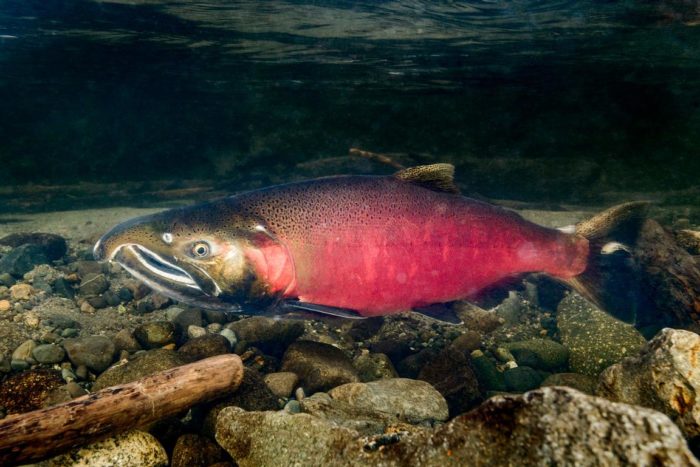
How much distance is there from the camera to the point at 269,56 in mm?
10797

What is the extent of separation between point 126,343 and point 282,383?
150 cm

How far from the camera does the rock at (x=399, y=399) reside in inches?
108

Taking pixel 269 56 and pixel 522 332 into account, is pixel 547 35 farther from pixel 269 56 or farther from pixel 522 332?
pixel 522 332

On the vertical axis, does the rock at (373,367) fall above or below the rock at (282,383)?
below

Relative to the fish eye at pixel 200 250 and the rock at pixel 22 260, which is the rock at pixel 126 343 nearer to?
the fish eye at pixel 200 250

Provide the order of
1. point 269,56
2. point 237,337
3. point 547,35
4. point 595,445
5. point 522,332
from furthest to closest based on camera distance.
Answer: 1. point 269,56
2. point 547,35
3. point 522,332
4. point 237,337
5. point 595,445

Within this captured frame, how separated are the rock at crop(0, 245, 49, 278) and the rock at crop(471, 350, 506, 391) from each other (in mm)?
5728

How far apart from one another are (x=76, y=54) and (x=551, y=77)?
1370 cm

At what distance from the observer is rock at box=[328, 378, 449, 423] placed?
2.75 meters

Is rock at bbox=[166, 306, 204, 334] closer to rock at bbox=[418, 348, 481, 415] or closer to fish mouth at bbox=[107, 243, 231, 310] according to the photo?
fish mouth at bbox=[107, 243, 231, 310]

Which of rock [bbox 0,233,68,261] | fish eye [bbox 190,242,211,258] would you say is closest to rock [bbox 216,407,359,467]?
fish eye [bbox 190,242,211,258]

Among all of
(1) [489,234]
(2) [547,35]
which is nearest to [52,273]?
(1) [489,234]

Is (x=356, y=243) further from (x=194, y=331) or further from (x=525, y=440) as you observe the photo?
(x=194, y=331)

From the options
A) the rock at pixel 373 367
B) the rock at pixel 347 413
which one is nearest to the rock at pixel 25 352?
the rock at pixel 347 413
